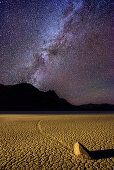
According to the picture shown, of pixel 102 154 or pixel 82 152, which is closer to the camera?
pixel 82 152

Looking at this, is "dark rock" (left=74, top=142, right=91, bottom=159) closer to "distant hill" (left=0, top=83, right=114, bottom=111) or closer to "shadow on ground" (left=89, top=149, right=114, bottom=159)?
"shadow on ground" (left=89, top=149, right=114, bottom=159)

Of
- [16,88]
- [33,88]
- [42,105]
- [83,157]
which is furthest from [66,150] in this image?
[33,88]

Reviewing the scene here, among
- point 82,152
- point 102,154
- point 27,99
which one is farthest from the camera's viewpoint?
point 27,99

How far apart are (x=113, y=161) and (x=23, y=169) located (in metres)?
2.39

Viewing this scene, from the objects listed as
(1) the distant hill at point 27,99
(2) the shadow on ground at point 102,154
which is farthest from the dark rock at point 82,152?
(1) the distant hill at point 27,99

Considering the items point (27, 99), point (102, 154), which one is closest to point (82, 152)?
point (102, 154)

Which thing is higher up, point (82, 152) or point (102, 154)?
point (82, 152)

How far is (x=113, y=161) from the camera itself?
3.37m

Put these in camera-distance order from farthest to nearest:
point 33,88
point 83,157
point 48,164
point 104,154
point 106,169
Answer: point 33,88, point 104,154, point 83,157, point 48,164, point 106,169

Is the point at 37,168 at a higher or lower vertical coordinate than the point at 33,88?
lower

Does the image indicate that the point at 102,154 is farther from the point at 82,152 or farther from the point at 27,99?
the point at 27,99

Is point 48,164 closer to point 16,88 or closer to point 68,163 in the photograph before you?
point 68,163

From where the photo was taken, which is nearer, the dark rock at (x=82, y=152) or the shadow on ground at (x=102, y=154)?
the dark rock at (x=82, y=152)

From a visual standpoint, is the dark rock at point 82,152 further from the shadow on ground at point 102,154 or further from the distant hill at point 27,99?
the distant hill at point 27,99
